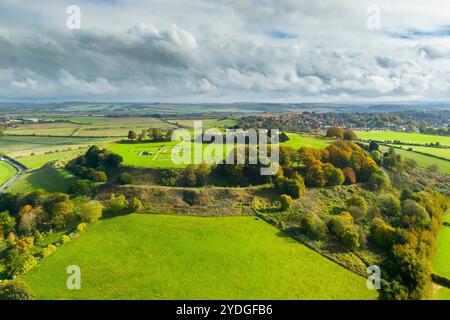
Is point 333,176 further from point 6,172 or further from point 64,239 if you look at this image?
point 6,172

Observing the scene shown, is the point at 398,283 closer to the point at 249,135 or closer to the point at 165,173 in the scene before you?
the point at 165,173

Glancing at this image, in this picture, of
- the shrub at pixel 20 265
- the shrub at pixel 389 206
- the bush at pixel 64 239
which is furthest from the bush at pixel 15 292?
the shrub at pixel 389 206

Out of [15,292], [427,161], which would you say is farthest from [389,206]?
A: [15,292]

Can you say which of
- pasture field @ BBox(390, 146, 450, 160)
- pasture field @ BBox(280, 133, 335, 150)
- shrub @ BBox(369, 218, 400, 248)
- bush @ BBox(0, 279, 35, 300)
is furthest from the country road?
pasture field @ BBox(390, 146, 450, 160)

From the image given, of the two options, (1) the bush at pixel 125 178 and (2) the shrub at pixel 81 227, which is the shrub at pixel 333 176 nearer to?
(1) the bush at pixel 125 178

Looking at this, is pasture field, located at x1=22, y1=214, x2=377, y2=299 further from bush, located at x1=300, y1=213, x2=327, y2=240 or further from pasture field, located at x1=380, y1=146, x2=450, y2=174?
pasture field, located at x1=380, y1=146, x2=450, y2=174

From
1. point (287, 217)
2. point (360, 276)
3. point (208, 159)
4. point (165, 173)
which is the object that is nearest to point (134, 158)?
point (165, 173)
